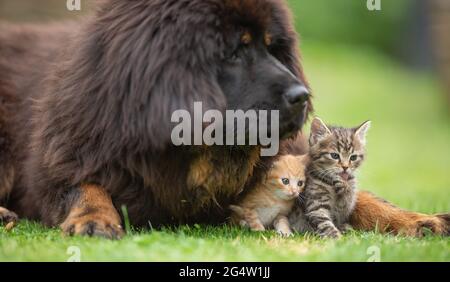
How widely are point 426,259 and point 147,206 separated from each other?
71.5 inches

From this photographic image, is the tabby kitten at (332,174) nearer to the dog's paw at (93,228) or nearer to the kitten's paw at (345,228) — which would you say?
the kitten's paw at (345,228)

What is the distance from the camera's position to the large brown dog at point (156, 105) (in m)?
4.52

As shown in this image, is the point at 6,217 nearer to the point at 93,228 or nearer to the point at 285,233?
the point at 93,228

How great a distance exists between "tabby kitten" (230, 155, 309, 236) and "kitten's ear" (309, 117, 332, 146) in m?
0.22

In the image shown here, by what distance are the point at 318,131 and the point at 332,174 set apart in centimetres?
36

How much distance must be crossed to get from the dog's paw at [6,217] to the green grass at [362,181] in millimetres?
133

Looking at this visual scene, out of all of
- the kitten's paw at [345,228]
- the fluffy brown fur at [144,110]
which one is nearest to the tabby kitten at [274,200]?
the fluffy brown fur at [144,110]

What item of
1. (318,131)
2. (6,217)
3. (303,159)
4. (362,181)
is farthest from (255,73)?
(362,181)

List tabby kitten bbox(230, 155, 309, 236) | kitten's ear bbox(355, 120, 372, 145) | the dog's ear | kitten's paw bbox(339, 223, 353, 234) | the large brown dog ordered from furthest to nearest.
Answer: kitten's ear bbox(355, 120, 372, 145) → kitten's paw bbox(339, 223, 353, 234) → tabby kitten bbox(230, 155, 309, 236) → the dog's ear → the large brown dog

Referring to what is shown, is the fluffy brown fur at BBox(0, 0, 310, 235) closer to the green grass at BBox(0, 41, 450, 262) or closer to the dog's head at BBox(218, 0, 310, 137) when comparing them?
the dog's head at BBox(218, 0, 310, 137)

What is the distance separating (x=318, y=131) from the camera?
5355 mm

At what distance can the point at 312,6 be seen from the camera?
2052 centimetres

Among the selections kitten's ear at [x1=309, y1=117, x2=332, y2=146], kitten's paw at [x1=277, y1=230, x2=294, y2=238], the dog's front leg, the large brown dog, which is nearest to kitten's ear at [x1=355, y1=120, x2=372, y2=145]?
kitten's ear at [x1=309, y1=117, x2=332, y2=146]

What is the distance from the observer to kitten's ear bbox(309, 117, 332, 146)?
5320 mm
